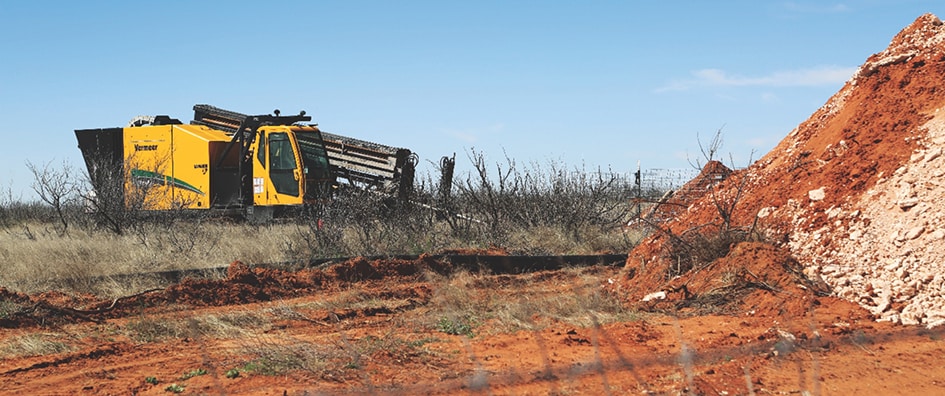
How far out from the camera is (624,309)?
10227 millimetres

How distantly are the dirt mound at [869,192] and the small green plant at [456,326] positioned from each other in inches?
102

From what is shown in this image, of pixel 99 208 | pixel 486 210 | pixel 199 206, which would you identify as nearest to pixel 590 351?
pixel 486 210

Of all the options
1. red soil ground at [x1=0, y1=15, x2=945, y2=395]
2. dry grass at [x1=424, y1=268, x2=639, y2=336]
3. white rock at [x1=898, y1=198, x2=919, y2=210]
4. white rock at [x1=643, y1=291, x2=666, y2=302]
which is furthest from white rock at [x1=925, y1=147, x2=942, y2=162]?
dry grass at [x1=424, y1=268, x2=639, y2=336]

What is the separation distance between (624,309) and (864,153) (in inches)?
129

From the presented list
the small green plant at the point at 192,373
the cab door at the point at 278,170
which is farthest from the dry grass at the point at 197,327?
the cab door at the point at 278,170

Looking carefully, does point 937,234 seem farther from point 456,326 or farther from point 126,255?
point 126,255

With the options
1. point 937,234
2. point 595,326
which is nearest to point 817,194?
point 937,234

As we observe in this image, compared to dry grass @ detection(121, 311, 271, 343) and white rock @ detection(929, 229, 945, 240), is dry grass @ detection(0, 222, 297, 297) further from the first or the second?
white rock @ detection(929, 229, 945, 240)

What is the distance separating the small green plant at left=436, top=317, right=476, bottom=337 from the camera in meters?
8.99

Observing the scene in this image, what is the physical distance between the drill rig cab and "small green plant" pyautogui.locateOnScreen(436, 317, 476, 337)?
9800mm

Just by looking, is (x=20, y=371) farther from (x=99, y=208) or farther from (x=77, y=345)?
(x=99, y=208)

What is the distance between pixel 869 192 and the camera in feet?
32.6

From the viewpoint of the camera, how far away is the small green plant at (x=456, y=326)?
899 centimetres

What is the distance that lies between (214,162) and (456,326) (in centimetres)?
1316
